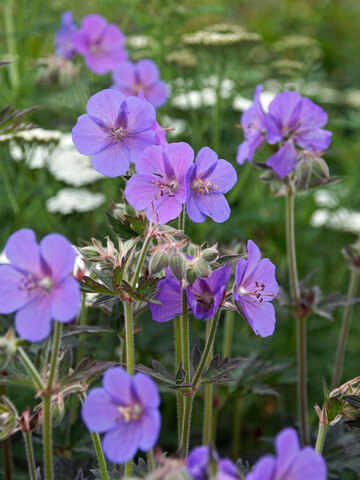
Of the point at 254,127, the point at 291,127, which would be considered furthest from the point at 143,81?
the point at 291,127

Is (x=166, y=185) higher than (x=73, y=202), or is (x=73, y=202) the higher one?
(x=166, y=185)

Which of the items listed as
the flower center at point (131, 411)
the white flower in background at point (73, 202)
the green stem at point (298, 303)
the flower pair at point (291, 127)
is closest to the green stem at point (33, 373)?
the flower center at point (131, 411)

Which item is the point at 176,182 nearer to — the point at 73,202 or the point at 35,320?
the point at 35,320

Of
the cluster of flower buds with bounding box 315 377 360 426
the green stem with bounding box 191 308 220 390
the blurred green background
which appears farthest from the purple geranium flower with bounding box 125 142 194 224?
the blurred green background

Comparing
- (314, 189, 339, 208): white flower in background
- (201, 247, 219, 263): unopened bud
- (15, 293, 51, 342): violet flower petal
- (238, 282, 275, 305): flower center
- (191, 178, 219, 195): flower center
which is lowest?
(314, 189, 339, 208): white flower in background

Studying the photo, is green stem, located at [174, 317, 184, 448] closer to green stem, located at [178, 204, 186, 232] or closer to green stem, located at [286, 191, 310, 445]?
green stem, located at [178, 204, 186, 232]

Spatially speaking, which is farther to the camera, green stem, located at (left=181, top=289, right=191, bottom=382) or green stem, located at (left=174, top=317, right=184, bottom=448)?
green stem, located at (left=174, top=317, right=184, bottom=448)

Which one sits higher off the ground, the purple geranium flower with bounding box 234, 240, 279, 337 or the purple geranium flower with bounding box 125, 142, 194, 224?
the purple geranium flower with bounding box 125, 142, 194, 224
